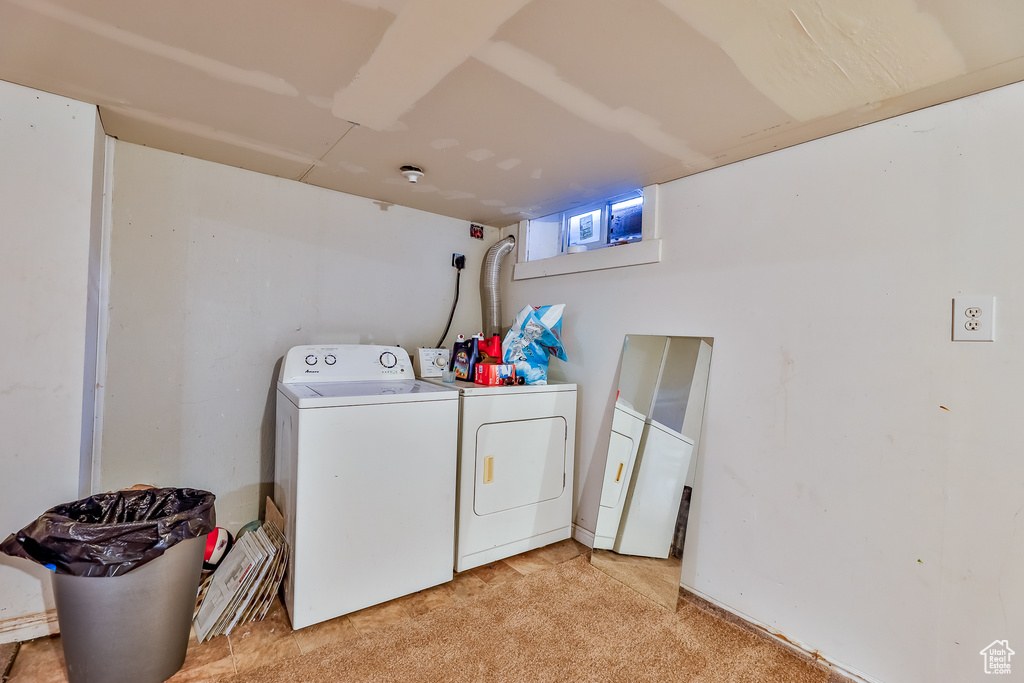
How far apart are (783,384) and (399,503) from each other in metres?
1.58

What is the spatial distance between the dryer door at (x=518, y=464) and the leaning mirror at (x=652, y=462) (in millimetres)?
273

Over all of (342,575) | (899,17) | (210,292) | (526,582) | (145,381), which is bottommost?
(526,582)

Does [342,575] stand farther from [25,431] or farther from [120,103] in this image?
[120,103]

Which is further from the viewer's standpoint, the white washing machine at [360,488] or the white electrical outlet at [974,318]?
the white washing machine at [360,488]

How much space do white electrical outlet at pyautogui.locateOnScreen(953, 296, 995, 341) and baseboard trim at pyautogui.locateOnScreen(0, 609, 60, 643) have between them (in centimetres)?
306

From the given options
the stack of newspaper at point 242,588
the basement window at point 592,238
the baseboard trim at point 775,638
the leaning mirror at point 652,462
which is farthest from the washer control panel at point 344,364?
the baseboard trim at point 775,638

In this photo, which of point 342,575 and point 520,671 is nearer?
point 520,671

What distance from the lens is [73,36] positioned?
1186 mm

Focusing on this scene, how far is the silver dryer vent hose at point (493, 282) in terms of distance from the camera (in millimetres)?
2789

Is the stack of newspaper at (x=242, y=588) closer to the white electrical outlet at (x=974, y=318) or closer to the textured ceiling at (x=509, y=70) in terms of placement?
the textured ceiling at (x=509, y=70)

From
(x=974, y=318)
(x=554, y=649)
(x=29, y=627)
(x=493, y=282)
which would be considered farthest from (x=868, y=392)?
(x=29, y=627)

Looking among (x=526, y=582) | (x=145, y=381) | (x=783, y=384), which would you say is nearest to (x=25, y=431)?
(x=145, y=381)

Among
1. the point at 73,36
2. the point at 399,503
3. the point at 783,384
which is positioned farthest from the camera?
the point at 399,503

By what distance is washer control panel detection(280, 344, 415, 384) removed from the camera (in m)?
2.01
